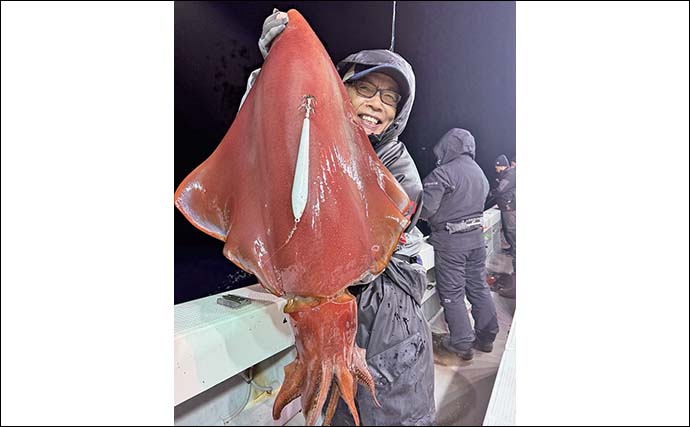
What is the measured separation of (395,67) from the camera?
2.78ft

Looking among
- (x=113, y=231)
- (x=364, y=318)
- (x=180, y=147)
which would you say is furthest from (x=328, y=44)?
(x=113, y=231)

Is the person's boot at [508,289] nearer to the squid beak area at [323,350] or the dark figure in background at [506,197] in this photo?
the dark figure in background at [506,197]

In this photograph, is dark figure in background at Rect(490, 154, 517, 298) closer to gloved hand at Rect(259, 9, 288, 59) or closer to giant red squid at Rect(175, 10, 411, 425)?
giant red squid at Rect(175, 10, 411, 425)

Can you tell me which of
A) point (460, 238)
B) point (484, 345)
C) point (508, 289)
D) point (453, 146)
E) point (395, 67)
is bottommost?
point (484, 345)

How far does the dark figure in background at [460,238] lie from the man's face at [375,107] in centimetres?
13

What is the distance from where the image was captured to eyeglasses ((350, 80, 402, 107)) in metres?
0.83

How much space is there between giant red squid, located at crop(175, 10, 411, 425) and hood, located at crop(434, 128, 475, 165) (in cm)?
22

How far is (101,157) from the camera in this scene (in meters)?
1.02

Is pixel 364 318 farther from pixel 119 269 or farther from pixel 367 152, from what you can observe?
pixel 119 269

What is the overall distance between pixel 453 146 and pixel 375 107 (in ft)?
0.62

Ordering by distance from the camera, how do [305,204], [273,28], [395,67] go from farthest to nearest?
[395,67]
[273,28]
[305,204]

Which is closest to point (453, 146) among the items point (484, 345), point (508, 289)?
point (508, 289)

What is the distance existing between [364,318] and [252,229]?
34 centimetres

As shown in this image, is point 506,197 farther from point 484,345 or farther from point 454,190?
point 484,345
